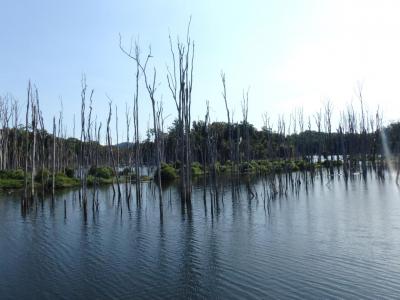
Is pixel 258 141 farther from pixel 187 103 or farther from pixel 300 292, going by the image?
pixel 300 292

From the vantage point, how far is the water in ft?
28.2

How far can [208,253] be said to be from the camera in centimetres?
1141

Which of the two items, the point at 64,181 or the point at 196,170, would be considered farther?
the point at 196,170

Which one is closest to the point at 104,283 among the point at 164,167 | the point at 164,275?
the point at 164,275

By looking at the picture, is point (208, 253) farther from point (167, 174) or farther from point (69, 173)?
point (167, 174)

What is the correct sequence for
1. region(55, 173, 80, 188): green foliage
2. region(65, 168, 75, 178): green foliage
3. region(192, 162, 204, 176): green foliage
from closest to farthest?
region(55, 173, 80, 188): green foliage < region(65, 168, 75, 178): green foliage < region(192, 162, 204, 176): green foliage

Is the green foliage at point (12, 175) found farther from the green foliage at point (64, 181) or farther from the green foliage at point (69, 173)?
the green foliage at point (69, 173)

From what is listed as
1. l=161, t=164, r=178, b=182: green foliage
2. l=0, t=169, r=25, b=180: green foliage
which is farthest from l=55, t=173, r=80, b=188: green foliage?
l=161, t=164, r=178, b=182: green foliage

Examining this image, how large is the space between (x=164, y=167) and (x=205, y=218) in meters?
23.9

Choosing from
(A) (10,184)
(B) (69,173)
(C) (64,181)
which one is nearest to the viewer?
(A) (10,184)

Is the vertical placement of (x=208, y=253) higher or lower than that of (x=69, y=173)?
lower

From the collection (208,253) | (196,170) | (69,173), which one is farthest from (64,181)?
(208,253)

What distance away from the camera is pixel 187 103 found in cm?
1784

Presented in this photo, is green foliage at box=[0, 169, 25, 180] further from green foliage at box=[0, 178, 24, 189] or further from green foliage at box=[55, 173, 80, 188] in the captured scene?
green foliage at box=[55, 173, 80, 188]
